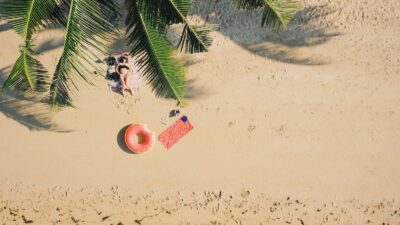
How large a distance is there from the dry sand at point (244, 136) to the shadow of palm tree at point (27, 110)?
0.02m

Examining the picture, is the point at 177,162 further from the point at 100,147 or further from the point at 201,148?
the point at 100,147

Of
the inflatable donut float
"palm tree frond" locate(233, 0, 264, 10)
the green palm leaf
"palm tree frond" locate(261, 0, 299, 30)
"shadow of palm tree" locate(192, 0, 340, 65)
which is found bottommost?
the inflatable donut float

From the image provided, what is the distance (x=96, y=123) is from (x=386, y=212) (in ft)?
18.3

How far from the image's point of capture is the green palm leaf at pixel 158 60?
613 centimetres

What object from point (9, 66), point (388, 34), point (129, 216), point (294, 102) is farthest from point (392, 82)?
point (9, 66)

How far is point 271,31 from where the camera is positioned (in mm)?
8695

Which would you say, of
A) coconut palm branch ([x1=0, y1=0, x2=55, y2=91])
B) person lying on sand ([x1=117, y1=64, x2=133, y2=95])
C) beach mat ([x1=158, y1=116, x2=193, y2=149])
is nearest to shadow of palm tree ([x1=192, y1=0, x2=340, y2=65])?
person lying on sand ([x1=117, y1=64, x2=133, y2=95])

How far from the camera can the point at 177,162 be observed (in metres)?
8.94

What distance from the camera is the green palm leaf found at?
20.1 ft

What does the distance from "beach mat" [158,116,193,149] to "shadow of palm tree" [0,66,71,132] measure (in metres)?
1.85

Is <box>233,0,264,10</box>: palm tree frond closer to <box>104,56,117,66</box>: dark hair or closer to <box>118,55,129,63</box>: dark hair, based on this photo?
<box>118,55,129,63</box>: dark hair

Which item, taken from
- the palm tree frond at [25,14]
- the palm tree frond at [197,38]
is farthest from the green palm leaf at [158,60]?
the palm tree frond at [25,14]

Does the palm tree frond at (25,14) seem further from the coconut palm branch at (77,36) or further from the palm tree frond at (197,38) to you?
the palm tree frond at (197,38)

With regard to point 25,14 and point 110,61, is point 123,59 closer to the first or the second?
point 110,61
